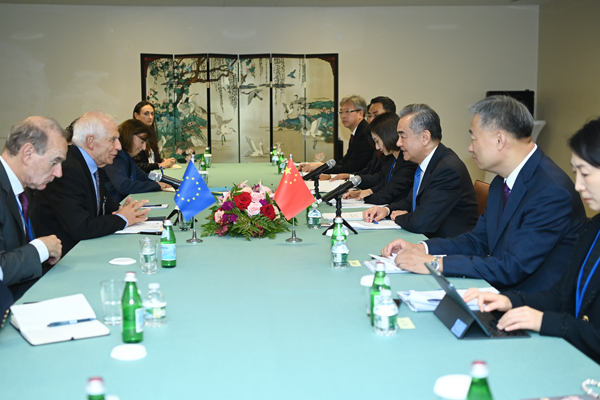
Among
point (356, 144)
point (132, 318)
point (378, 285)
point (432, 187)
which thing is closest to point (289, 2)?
point (356, 144)

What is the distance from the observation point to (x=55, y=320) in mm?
1858

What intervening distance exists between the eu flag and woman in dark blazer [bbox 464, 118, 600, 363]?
163cm

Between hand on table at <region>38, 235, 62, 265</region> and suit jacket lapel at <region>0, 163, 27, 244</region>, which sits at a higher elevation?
suit jacket lapel at <region>0, 163, 27, 244</region>

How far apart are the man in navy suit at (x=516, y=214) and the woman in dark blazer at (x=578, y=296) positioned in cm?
28

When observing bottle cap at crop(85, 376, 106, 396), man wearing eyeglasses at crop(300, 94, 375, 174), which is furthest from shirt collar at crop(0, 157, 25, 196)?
man wearing eyeglasses at crop(300, 94, 375, 174)

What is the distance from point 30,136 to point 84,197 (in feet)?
2.36

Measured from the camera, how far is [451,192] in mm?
3457

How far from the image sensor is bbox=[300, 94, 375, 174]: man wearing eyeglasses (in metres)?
6.70

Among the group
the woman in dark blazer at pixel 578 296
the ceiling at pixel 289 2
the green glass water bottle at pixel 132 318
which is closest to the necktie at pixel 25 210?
the green glass water bottle at pixel 132 318

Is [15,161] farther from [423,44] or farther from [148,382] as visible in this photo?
[423,44]

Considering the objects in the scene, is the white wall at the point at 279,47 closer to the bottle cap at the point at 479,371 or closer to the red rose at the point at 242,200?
the red rose at the point at 242,200

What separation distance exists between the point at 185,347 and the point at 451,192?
220 centimetres

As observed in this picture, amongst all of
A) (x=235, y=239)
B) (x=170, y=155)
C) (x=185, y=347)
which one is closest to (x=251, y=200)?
(x=235, y=239)

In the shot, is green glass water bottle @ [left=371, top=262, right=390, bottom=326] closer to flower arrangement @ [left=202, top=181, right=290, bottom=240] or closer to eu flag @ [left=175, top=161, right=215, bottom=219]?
flower arrangement @ [left=202, top=181, right=290, bottom=240]
